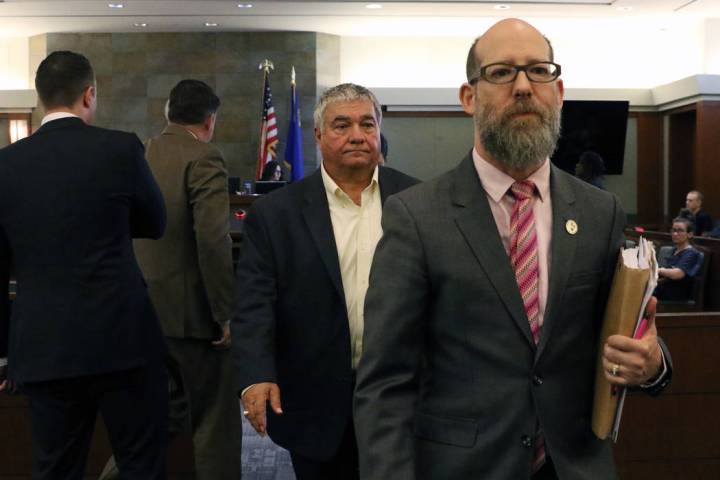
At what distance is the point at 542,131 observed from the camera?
171cm

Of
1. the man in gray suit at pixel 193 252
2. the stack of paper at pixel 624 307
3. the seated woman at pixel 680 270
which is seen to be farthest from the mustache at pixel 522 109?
the seated woman at pixel 680 270

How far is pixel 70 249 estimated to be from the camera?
275 centimetres

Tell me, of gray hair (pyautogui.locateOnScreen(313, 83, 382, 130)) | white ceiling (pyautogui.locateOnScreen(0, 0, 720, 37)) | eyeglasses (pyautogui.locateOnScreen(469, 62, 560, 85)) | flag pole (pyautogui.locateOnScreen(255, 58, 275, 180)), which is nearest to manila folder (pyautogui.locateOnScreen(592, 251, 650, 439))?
eyeglasses (pyautogui.locateOnScreen(469, 62, 560, 85))

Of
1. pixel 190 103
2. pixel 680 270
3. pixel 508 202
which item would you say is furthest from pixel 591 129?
pixel 508 202

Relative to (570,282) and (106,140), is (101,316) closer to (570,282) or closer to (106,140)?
(106,140)

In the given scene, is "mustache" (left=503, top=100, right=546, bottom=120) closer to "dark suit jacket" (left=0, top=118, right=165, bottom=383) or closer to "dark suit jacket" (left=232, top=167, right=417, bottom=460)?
"dark suit jacket" (left=232, top=167, right=417, bottom=460)

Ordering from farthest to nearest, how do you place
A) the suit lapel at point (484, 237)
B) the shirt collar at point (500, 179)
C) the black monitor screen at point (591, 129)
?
the black monitor screen at point (591, 129)
the shirt collar at point (500, 179)
the suit lapel at point (484, 237)

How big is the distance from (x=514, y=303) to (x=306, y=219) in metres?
1.23

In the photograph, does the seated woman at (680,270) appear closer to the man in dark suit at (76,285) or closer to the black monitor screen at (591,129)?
the man in dark suit at (76,285)

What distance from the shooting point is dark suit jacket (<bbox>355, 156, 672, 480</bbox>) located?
169 cm

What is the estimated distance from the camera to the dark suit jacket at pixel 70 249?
276cm

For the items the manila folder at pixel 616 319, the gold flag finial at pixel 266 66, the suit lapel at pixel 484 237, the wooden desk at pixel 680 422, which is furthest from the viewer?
the gold flag finial at pixel 266 66

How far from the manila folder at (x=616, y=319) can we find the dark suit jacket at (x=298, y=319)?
1.09 m

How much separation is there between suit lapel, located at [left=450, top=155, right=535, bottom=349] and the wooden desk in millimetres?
2762
